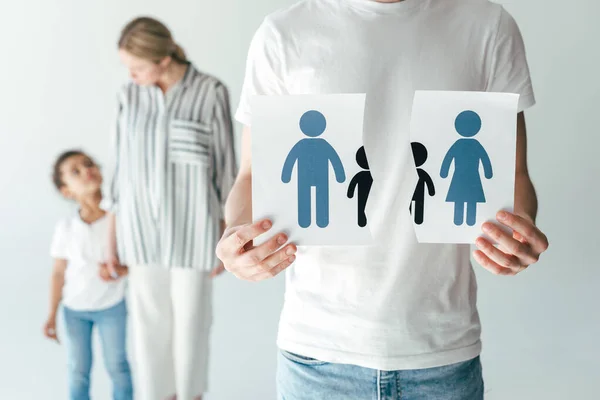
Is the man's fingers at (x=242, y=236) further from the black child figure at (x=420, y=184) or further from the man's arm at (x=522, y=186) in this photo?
the man's arm at (x=522, y=186)

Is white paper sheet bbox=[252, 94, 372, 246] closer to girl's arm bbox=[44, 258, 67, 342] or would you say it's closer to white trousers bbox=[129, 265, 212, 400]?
white trousers bbox=[129, 265, 212, 400]

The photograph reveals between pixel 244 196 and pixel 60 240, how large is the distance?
1.47 meters

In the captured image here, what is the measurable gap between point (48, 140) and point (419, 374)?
1775 mm

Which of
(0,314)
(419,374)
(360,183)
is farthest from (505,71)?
(0,314)

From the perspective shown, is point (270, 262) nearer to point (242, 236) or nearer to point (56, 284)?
point (242, 236)

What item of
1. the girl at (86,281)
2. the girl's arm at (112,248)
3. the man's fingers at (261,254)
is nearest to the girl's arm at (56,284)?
the girl at (86,281)

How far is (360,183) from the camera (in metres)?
0.94

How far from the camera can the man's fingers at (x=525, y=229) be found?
0.89 m

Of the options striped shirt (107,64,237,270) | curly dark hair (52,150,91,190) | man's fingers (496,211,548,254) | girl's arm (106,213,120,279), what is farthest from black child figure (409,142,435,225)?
curly dark hair (52,150,91,190)

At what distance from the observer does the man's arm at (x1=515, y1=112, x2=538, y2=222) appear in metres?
1.00

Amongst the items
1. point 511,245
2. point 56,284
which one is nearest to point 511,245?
point 511,245

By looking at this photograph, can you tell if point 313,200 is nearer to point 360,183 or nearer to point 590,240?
point 360,183

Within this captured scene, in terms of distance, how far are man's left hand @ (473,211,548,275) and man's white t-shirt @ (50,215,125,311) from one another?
162 centimetres

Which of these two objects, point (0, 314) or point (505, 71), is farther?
point (0, 314)
